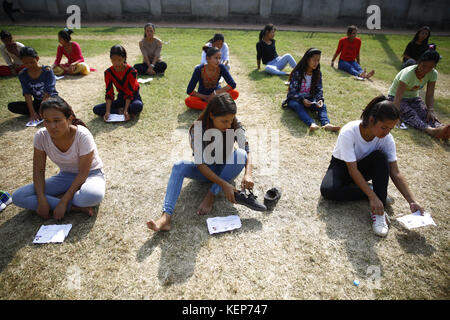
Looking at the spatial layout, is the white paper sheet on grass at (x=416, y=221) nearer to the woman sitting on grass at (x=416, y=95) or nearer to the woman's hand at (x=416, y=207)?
the woman's hand at (x=416, y=207)

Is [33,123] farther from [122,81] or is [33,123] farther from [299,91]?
[299,91]

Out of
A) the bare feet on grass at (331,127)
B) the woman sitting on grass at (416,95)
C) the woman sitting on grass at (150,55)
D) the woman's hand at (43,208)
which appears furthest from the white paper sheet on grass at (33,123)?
the woman sitting on grass at (416,95)

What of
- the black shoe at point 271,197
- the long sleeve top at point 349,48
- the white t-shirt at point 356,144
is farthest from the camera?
the long sleeve top at point 349,48

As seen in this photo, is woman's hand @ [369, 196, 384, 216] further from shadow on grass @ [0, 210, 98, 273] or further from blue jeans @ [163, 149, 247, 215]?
shadow on grass @ [0, 210, 98, 273]

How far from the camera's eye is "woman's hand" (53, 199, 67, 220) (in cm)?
261

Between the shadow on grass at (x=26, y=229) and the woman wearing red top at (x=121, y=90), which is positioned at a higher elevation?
the woman wearing red top at (x=121, y=90)

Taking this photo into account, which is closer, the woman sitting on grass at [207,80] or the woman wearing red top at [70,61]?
the woman sitting on grass at [207,80]

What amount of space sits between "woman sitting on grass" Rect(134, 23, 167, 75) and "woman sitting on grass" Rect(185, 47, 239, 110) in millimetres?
2787

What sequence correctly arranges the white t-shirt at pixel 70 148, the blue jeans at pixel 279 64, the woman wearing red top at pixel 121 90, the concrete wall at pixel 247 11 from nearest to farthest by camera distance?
the white t-shirt at pixel 70 148 < the woman wearing red top at pixel 121 90 < the blue jeans at pixel 279 64 < the concrete wall at pixel 247 11

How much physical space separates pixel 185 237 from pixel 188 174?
70cm

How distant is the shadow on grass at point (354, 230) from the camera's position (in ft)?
7.76

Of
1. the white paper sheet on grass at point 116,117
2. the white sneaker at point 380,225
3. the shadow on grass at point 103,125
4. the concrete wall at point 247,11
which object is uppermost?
the concrete wall at point 247,11
